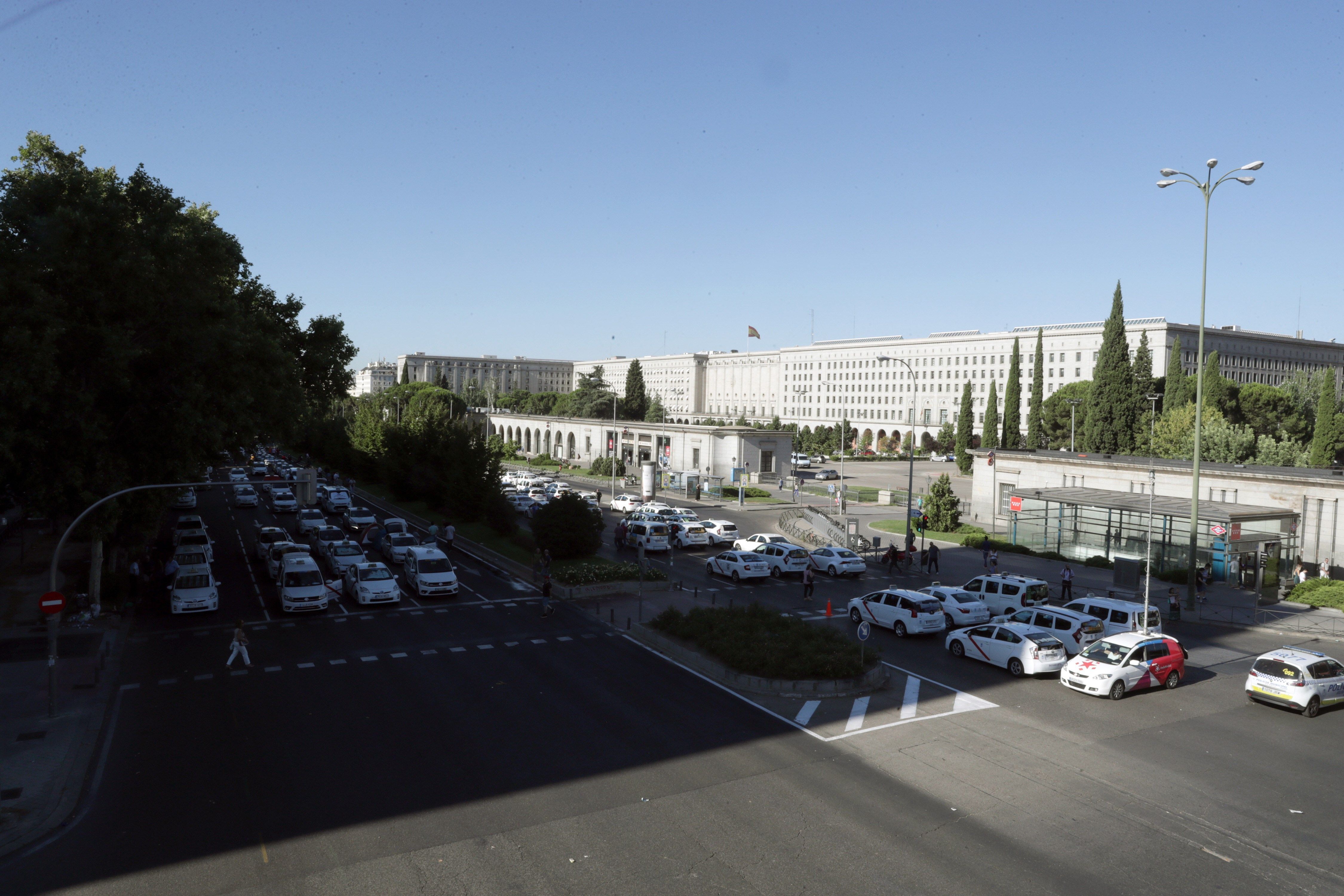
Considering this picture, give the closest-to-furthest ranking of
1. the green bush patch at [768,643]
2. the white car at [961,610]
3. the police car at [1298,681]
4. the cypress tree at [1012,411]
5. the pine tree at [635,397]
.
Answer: the police car at [1298,681], the green bush patch at [768,643], the white car at [961,610], the cypress tree at [1012,411], the pine tree at [635,397]

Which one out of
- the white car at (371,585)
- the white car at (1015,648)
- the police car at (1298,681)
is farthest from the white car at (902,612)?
the white car at (371,585)

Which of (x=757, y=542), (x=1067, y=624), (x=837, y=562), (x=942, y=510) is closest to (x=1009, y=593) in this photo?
(x=1067, y=624)

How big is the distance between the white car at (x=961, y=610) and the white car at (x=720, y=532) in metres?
17.3

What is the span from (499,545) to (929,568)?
19.5 meters

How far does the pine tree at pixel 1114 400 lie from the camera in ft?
229

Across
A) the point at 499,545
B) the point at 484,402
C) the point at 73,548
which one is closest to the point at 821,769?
the point at 499,545

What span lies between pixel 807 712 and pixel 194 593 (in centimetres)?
1976

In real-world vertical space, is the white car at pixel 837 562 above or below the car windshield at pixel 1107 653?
below

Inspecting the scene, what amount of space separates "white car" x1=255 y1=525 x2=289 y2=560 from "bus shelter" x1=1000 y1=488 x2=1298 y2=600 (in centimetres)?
3450

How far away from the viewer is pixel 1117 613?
1014 inches

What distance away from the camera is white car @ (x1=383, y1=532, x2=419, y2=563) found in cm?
3647

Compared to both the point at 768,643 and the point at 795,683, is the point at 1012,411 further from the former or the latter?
the point at 795,683

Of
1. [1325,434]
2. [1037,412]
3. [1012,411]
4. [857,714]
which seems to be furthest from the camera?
[1012,411]

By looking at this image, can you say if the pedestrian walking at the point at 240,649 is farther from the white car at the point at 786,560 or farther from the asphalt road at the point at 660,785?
the white car at the point at 786,560
